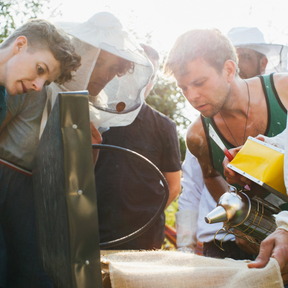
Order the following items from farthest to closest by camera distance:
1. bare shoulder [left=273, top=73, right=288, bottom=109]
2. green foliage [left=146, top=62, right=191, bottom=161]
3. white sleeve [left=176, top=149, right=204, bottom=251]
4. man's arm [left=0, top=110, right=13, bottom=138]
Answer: green foliage [left=146, top=62, right=191, bottom=161], white sleeve [left=176, top=149, right=204, bottom=251], bare shoulder [left=273, top=73, right=288, bottom=109], man's arm [left=0, top=110, right=13, bottom=138]

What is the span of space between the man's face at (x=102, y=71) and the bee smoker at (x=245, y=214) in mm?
1156

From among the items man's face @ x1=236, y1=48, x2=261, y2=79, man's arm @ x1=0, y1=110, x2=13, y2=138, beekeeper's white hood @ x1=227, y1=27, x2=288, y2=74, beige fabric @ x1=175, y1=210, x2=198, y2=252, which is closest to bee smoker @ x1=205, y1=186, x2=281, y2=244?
beige fabric @ x1=175, y1=210, x2=198, y2=252

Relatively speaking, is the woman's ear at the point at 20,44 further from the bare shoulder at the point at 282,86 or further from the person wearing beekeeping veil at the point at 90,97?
the bare shoulder at the point at 282,86

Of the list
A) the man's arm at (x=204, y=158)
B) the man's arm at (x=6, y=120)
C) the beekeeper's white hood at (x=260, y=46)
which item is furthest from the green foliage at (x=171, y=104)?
the man's arm at (x=6, y=120)

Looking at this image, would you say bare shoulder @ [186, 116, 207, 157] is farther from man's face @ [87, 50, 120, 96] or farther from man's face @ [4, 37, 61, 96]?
man's face @ [4, 37, 61, 96]

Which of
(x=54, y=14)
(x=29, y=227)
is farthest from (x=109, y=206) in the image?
(x=54, y=14)

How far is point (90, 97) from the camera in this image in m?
2.02

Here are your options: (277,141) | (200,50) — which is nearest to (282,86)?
(277,141)

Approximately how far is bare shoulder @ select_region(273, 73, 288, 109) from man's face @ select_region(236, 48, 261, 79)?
0.93m

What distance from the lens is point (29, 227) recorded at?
1564 mm

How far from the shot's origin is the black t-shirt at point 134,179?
7.98 ft

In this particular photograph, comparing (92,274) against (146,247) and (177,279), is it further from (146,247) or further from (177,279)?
(146,247)

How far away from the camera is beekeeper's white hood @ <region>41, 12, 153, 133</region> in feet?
6.11

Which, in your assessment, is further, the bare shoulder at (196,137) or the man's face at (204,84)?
the bare shoulder at (196,137)
